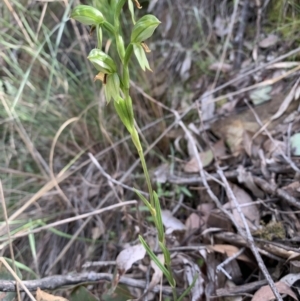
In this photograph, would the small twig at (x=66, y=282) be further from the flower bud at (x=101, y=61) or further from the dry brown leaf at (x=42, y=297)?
the flower bud at (x=101, y=61)

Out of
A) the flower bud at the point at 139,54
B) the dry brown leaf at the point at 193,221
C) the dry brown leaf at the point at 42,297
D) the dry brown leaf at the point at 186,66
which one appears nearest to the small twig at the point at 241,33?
the dry brown leaf at the point at 186,66

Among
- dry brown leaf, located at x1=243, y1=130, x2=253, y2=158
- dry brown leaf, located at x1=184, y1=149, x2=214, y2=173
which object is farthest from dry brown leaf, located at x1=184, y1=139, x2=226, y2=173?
dry brown leaf, located at x1=243, y1=130, x2=253, y2=158

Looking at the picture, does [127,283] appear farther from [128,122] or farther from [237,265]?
[128,122]

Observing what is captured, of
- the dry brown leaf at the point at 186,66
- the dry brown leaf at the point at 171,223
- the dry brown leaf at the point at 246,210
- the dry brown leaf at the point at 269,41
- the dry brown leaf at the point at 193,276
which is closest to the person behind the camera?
the dry brown leaf at the point at 193,276

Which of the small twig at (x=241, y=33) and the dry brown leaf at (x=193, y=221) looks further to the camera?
the small twig at (x=241, y=33)

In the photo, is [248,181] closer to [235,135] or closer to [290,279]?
[235,135]

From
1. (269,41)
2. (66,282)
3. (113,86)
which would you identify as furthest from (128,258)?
(269,41)
